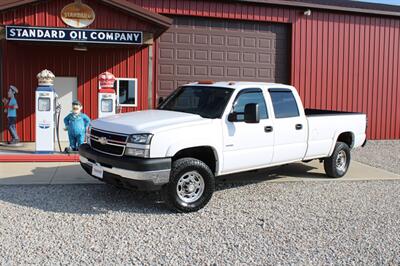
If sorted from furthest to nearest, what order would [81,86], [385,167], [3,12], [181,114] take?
[81,86], [3,12], [385,167], [181,114]

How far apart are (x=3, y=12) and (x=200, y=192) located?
8621 millimetres

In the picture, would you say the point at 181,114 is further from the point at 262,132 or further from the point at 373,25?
the point at 373,25

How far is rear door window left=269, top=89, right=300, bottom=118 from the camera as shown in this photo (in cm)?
753

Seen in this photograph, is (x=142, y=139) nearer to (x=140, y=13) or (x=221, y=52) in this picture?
(x=140, y=13)

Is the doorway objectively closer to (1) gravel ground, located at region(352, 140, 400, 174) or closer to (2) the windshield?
(2) the windshield

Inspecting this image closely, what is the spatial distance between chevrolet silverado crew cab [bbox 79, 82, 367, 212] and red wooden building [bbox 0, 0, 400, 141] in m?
5.41

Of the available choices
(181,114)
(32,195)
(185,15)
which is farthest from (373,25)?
(32,195)

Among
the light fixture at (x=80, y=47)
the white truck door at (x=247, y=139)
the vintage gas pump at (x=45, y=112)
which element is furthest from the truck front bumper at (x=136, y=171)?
the light fixture at (x=80, y=47)

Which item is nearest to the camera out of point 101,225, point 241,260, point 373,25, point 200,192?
point 241,260

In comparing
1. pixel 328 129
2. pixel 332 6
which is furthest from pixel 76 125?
pixel 332 6

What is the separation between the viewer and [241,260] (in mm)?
4590

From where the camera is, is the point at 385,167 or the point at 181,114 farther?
the point at 385,167

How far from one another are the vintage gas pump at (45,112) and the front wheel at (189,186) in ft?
18.8

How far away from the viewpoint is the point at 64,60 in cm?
1333
